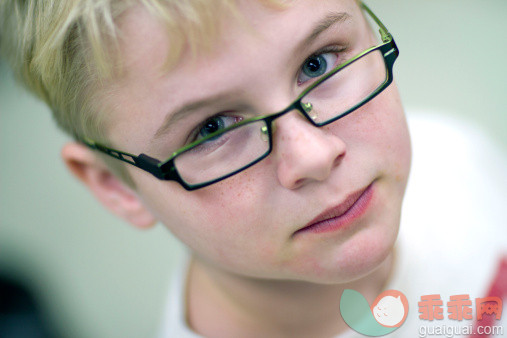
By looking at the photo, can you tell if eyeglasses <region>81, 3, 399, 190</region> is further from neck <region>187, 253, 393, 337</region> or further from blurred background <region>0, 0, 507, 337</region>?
blurred background <region>0, 0, 507, 337</region>

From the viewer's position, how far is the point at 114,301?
1.64 metres

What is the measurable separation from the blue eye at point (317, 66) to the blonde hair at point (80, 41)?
121mm

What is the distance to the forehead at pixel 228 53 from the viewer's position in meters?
0.56

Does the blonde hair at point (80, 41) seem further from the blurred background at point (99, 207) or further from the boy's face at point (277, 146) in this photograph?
the blurred background at point (99, 207)

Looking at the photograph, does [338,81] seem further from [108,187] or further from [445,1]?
[445,1]

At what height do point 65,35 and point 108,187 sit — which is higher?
point 65,35

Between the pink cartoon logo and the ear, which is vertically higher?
the ear

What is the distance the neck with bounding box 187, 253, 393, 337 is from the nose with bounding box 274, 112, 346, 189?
246mm

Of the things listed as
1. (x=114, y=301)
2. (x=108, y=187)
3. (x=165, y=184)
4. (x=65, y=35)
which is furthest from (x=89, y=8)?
(x=114, y=301)

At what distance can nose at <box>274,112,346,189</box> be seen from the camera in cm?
57

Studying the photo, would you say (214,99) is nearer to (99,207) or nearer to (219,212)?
(219,212)

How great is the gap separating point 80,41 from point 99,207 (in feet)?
4.07

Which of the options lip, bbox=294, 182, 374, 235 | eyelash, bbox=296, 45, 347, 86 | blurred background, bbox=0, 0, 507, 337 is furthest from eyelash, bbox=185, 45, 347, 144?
blurred background, bbox=0, 0, 507, 337

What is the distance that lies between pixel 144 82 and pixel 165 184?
0.14 m
